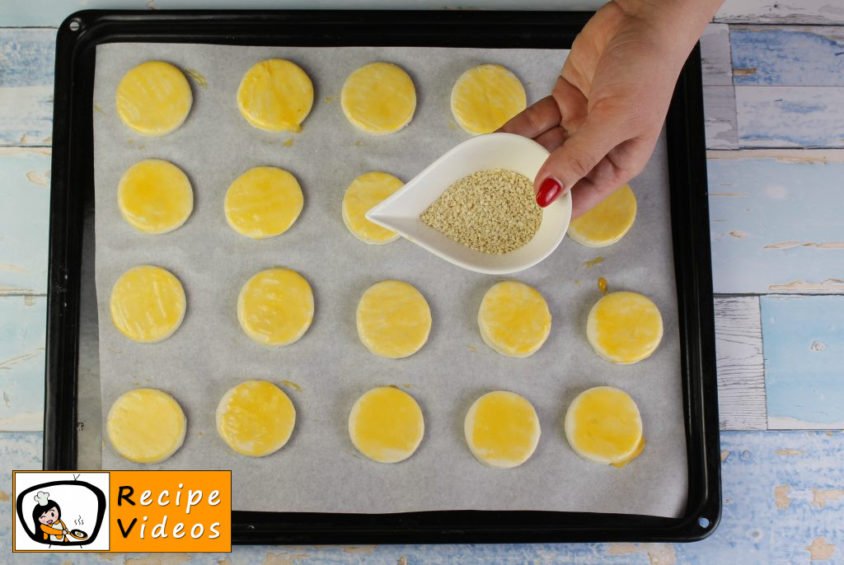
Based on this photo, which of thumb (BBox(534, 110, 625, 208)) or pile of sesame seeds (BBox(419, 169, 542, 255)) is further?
pile of sesame seeds (BBox(419, 169, 542, 255))

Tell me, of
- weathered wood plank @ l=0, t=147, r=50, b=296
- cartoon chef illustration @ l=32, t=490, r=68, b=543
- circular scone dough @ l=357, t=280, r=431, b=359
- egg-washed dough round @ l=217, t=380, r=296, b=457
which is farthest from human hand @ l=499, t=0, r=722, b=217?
cartoon chef illustration @ l=32, t=490, r=68, b=543

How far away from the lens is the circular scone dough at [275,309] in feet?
5.54

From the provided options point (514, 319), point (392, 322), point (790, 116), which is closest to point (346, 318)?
point (392, 322)

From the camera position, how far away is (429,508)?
5.45ft

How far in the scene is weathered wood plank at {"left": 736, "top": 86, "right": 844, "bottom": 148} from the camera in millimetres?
1897

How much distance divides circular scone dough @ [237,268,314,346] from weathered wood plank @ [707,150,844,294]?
113 cm

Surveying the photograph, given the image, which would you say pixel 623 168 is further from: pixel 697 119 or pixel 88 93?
pixel 88 93

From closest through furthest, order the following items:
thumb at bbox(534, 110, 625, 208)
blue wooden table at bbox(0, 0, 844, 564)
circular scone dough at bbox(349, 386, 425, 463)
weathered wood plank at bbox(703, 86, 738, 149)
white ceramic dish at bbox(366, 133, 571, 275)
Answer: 1. thumb at bbox(534, 110, 625, 208)
2. white ceramic dish at bbox(366, 133, 571, 275)
3. circular scone dough at bbox(349, 386, 425, 463)
4. blue wooden table at bbox(0, 0, 844, 564)
5. weathered wood plank at bbox(703, 86, 738, 149)

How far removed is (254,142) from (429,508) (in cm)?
105

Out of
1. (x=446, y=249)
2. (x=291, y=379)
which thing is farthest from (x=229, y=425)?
(x=446, y=249)

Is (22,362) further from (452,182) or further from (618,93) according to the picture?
(618,93)

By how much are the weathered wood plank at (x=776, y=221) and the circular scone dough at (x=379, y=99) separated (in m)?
0.88

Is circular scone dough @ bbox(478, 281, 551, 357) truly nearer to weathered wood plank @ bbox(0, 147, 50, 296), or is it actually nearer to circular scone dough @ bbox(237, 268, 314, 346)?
circular scone dough @ bbox(237, 268, 314, 346)

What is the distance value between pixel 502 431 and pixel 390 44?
3.54ft
